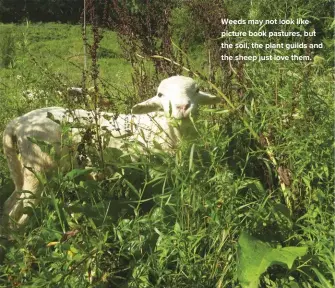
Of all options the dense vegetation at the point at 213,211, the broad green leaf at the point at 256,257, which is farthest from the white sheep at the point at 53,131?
the broad green leaf at the point at 256,257

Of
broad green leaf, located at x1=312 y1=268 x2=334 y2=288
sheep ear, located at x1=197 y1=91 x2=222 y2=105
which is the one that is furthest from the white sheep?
broad green leaf, located at x1=312 y1=268 x2=334 y2=288

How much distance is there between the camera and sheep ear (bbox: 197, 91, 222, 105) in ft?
14.0

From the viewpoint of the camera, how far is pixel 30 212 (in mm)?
3053

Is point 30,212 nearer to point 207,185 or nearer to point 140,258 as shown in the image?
point 140,258

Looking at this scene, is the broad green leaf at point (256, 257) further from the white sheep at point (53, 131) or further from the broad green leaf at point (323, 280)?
the white sheep at point (53, 131)

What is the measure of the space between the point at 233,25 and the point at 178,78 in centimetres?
61

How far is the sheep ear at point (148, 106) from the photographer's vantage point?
13.7 feet

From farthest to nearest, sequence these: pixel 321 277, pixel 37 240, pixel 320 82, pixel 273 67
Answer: pixel 273 67 → pixel 320 82 → pixel 37 240 → pixel 321 277

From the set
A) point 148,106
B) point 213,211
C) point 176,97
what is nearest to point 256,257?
point 213,211

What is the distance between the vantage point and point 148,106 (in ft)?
13.8

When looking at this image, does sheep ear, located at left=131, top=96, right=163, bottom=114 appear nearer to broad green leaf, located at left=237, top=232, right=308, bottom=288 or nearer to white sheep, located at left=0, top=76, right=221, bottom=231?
white sheep, located at left=0, top=76, right=221, bottom=231

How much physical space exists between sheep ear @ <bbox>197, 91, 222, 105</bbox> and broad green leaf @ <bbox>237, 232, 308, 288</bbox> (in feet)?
5.93

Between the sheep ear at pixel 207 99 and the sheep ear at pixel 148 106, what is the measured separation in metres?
0.31

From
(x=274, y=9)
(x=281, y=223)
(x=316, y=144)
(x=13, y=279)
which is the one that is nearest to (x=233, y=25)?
(x=274, y=9)
